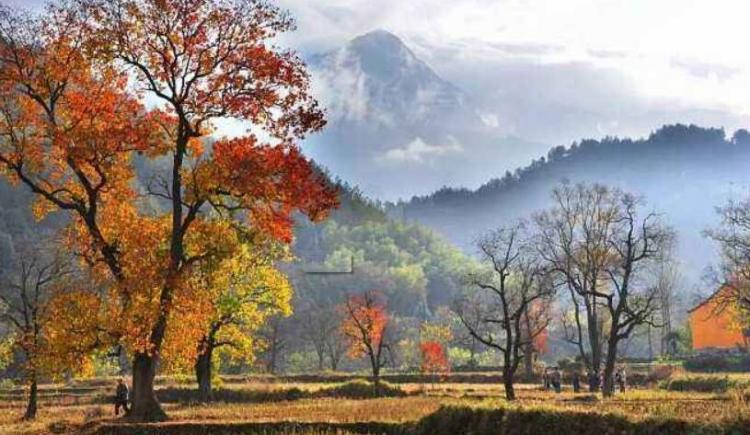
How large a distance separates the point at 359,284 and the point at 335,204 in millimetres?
152104

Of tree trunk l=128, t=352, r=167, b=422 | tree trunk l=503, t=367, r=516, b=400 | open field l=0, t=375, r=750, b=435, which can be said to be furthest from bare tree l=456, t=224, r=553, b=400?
tree trunk l=128, t=352, r=167, b=422

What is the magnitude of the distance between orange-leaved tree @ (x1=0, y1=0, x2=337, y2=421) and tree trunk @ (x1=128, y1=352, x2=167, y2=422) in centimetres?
4

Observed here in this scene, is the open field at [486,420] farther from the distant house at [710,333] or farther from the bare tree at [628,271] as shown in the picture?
the distant house at [710,333]

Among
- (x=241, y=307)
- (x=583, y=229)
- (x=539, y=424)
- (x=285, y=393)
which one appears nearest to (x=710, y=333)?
(x=583, y=229)

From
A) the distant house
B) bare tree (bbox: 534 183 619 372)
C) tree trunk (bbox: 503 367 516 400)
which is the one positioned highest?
bare tree (bbox: 534 183 619 372)

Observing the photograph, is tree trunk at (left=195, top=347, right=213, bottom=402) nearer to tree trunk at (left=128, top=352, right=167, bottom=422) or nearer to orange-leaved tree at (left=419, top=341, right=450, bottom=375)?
tree trunk at (left=128, top=352, right=167, bottom=422)

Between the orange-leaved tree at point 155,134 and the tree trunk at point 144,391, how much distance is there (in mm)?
44

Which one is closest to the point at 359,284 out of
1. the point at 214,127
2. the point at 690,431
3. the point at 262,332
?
the point at 262,332

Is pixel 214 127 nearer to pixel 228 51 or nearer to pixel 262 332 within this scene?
pixel 228 51

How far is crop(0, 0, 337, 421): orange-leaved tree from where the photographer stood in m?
29.3

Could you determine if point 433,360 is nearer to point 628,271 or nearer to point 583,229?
point 583,229

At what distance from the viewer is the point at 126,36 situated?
29344mm

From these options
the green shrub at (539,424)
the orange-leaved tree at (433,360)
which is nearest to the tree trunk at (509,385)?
the green shrub at (539,424)

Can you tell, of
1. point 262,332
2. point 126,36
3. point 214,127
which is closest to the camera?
point 126,36
